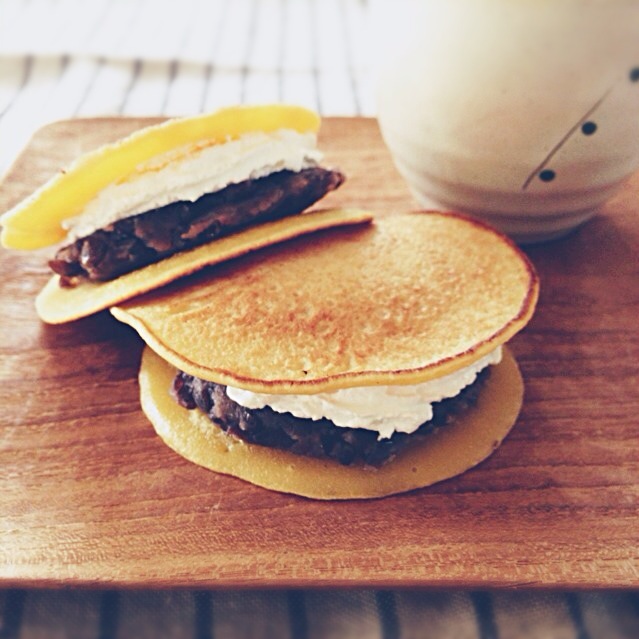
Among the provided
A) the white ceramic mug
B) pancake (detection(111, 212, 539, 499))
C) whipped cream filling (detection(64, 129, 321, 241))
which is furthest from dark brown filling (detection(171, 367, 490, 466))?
the white ceramic mug

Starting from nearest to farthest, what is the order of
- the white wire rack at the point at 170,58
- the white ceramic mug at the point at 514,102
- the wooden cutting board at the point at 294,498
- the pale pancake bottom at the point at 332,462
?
the wooden cutting board at the point at 294,498, the pale pancake bottom at the point at 332,462, the white ceramic mug at the point at 514,102, the white wire rack at the point at 170,58

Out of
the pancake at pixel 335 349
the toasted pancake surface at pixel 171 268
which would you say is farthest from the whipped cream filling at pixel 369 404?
the toasted pancake surface at pixel 171 268

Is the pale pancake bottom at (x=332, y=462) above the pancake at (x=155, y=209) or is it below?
below

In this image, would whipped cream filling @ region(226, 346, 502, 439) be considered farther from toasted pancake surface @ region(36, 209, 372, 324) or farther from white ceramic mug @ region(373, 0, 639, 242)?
white ceramic mug @ region(373, 0, 639, 242)

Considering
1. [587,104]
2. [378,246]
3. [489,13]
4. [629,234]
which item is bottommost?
[629,234]

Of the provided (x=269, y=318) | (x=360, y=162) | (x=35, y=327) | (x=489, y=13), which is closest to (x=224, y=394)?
(x=269, y=318)

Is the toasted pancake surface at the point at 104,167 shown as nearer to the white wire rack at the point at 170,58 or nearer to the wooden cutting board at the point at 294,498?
the wooden cutting board at the point at 294,498

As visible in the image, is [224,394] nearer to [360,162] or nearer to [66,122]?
[360,162]
